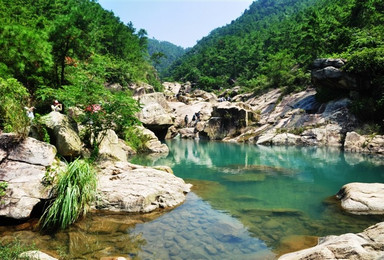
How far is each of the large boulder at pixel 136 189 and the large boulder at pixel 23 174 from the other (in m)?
1.81

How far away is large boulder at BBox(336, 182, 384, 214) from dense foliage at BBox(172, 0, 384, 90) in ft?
68.7

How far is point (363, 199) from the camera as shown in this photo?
A: 851 centimetres

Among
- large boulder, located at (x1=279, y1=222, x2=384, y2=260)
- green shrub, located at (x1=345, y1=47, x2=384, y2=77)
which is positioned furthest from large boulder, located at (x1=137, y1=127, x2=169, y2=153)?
large boulder, located at (x1=279, y1=222, x2=384, y2=260)

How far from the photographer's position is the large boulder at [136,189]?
8.26 m

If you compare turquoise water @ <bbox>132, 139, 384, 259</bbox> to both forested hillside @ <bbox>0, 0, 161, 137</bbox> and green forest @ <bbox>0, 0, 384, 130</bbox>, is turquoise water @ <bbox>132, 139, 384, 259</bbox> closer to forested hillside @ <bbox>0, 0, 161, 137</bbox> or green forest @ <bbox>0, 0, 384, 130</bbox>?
forested hillside @ <bbox>0, 0, 161, 137</bbox>

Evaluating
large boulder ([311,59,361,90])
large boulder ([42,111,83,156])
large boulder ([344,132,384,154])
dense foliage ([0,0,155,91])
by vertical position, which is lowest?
large boulder ([344,132,384,154])

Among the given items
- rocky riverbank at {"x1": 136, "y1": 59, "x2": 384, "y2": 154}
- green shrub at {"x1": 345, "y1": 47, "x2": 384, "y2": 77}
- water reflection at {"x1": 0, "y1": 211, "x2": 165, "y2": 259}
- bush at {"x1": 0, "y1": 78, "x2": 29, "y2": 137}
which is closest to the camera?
water reflection at {"x1": 0, "y1": 211, "x2": 165, "y2": 259}

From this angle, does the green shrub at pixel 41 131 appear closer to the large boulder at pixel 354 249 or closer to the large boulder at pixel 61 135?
the large boulder at pixel 61 135

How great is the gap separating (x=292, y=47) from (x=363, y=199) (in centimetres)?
5332

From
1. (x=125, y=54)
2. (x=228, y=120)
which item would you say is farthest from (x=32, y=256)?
(x=125, y=54)

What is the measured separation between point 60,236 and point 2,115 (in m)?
4.71

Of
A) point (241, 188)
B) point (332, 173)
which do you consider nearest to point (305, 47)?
point (332, 173)

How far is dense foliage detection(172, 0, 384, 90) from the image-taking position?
33.3 m

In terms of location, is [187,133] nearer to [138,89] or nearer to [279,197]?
[138,89]
